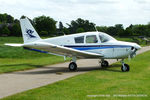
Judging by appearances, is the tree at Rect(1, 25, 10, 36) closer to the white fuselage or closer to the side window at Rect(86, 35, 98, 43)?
the white fuselage

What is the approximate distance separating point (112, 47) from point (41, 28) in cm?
11502

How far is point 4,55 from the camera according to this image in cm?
2319

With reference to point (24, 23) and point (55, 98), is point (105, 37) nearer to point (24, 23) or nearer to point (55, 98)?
point (24, 23)

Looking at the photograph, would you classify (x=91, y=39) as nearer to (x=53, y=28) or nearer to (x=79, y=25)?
(x=79, y=25)

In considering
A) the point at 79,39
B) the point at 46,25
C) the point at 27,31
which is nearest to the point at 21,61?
the point at 27,31

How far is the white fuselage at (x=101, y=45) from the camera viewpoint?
12.9m

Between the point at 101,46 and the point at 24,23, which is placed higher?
the point at 24,23

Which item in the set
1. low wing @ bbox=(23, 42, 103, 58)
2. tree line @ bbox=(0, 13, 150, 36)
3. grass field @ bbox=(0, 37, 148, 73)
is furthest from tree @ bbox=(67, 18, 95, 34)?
low wing @ bbox=(23, 42, 103, 58)

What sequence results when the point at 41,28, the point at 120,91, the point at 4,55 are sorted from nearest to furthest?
the point at 120,91 < the point at 4,55 < the point at 41,28

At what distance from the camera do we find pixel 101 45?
44.5ft

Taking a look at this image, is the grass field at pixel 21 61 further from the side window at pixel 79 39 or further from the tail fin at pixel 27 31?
the side window at pixel 79 39

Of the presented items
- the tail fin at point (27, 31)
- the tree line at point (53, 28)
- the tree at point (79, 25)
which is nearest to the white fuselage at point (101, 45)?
the tail fin at point (27, 31)

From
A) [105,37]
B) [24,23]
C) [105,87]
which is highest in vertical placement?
[24,23]

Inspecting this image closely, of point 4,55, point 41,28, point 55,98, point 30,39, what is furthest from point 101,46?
point 41,28
